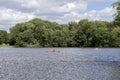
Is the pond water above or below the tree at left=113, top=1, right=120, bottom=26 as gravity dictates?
below

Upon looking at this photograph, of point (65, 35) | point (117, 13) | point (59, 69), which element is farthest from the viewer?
point (65, 35)

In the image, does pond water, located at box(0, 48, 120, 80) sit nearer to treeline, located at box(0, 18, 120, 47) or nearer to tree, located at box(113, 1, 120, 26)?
tree, located at box(113, 1, 120, 26)

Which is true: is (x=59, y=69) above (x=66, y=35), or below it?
below

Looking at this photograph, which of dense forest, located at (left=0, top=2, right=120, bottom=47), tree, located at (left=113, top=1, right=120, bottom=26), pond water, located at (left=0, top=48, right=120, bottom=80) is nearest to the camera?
pond water, located at (left=0, top=48, right=120, bottom=80)

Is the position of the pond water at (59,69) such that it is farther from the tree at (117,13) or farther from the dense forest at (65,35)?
the dense forest at (65,35)

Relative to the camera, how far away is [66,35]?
7175 inches

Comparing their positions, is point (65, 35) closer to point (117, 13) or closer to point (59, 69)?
point (117, 13)

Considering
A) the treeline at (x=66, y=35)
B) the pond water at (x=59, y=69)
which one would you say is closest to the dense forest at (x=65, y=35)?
the treeline at (x=66, y=35)

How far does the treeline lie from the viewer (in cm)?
17675

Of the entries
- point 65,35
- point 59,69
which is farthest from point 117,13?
point 65,35

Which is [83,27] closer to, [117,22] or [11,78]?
[117,22]

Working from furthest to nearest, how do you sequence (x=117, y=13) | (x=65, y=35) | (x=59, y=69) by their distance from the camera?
(x=65, y=35), (x=117, y=13), (x=59, y=69)

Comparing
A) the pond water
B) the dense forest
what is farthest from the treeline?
the pond water

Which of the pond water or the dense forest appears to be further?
the dense forest
